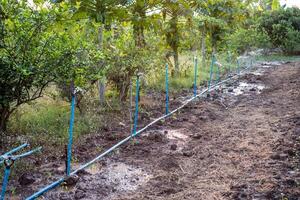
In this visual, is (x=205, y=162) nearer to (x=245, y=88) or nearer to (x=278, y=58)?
(x=245, y=88)

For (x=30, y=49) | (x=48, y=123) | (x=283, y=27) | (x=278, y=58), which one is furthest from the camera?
(x=283, y=27)

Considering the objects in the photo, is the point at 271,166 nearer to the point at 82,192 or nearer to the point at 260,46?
the point at 82,192

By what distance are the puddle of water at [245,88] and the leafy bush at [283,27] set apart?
1029 centimetres

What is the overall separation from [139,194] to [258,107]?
18.4ft

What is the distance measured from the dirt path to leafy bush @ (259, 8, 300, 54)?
14.7 metres

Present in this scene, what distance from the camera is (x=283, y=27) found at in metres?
22.0

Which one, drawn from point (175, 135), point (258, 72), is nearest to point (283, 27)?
point (258, 72)

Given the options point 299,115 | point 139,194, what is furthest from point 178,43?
point 139,194

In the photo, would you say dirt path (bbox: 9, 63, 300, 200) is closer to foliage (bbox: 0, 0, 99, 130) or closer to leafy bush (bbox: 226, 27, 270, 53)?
foliage (bbox: 0, 0, 99, 130)

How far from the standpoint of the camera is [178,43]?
11.7 meters

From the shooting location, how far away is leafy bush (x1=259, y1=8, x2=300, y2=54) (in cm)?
2147

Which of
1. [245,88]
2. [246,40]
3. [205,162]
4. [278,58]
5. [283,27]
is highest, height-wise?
[283,27]

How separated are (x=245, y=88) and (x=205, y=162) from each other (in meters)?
7.28

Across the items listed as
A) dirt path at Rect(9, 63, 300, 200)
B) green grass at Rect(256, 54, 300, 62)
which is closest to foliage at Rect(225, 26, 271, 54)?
green grass at Rect(256, 54, 300, 62)
